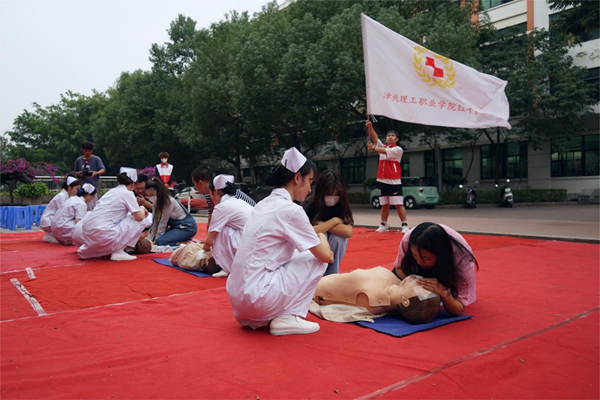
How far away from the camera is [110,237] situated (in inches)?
264

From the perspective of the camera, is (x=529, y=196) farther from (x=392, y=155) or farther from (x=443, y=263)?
(x=443, y=263)

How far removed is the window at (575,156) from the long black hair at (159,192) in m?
22.0

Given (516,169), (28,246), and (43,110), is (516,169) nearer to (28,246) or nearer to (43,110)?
(28,246)

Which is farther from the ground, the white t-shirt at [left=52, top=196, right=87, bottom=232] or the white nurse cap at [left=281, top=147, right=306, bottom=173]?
the white nurse cap at [left=281, top=147, right=306, bottom=173]

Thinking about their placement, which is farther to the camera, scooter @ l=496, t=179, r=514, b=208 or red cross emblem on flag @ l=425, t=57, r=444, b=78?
scooter @ l=496, t=179, r=514, b=208

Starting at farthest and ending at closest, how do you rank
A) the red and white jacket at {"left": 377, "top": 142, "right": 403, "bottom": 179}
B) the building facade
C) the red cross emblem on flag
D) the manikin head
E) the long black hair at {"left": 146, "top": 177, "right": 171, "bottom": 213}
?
the building facade
the red and white jacket at {"left": 377, "top": 142, "right": 403, "bottom": 179}
the red cross emblem on flag
the long black hair at {"left": 146, "top": 177, "right": 171, "bottom": 213}
the manikin head

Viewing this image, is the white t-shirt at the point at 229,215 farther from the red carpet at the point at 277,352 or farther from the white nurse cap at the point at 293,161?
the white nurse cap at the point at 293,161

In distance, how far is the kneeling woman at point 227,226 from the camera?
215 inches

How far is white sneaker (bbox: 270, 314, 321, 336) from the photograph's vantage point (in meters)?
3.32

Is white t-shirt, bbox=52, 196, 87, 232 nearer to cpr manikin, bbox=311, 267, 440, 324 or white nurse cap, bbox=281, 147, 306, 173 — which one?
cpr manikin, bbox=311, 267, 440, 324

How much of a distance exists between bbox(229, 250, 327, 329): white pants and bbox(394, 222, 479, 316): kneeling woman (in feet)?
2.37

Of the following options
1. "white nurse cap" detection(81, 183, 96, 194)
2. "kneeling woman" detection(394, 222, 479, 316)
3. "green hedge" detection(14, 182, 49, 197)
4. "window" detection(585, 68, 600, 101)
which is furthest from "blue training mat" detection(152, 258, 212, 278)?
"window" detection(585, 68, 600, 101)

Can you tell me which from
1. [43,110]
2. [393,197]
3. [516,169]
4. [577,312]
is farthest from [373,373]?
[43,110]

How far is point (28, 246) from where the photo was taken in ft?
29.1
